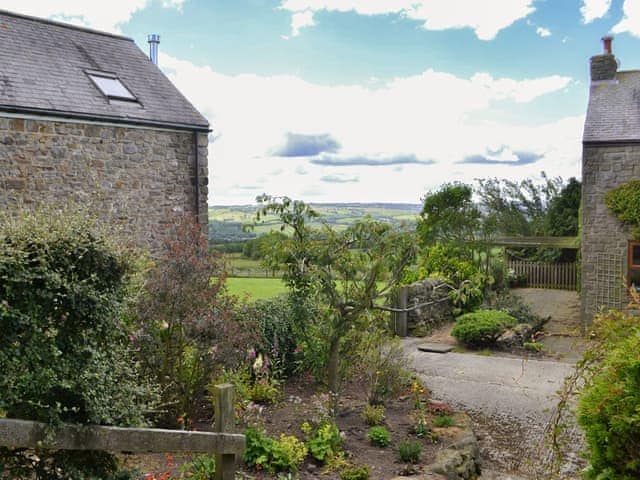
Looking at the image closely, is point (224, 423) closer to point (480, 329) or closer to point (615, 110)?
point (480, 329)

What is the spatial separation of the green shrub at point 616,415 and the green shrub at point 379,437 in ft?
7.39

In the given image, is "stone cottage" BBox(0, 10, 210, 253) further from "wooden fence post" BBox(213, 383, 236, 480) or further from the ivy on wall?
the ivy on wall

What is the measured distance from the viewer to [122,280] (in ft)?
11.5

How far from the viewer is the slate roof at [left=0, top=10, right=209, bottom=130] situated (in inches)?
441

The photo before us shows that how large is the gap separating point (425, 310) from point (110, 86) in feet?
29.1

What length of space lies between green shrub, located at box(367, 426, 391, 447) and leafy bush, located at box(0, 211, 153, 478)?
3.20m

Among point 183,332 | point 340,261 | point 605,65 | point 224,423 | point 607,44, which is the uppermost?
point 607,44

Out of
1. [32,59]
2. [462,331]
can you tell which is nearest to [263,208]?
[462,331]

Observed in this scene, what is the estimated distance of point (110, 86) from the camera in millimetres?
12977

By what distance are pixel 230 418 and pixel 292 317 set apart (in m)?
3.37

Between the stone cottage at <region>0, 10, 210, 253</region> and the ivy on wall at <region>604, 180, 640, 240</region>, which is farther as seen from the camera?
the ivy on wall at <region>604, 180, 640, 240</region>

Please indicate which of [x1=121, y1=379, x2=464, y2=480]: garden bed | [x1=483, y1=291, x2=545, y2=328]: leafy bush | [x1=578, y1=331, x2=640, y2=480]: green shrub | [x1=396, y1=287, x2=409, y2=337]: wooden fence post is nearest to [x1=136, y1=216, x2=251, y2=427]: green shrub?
[x1=121, y1=379, x2=464, y2=480]: garden bed

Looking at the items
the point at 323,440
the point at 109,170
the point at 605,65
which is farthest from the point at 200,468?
the point at 605,65

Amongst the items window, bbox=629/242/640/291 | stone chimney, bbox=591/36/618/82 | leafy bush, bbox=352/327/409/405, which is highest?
stone chimney, bbox=591/36/618/82
